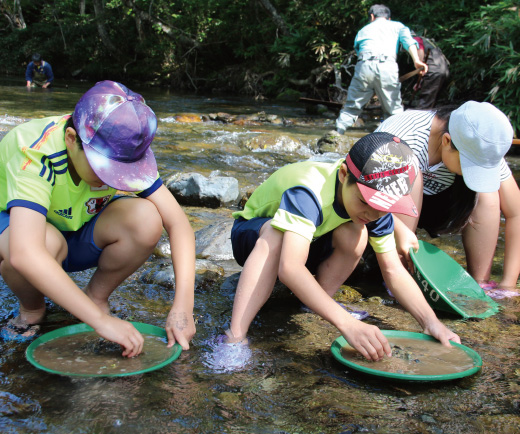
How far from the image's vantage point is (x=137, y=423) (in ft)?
4.35

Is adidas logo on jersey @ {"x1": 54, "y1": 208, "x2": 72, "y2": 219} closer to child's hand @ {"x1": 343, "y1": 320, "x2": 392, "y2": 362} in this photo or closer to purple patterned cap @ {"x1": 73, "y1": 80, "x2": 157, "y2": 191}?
purple patterned cap @ {"x1": 73, "y1": 80, "x2": 157, "y2": 191}

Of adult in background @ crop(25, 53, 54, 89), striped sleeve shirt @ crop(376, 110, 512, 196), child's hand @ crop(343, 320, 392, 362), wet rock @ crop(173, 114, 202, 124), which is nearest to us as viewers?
child's hand @ crop(343, 320, 392, 362)

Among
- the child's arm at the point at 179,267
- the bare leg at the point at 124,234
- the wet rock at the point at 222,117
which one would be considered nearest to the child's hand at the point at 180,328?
the child's arm at the point at 179,267

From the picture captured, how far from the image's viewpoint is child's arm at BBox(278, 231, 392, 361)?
5.37 ft

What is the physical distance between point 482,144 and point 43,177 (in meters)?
1.61

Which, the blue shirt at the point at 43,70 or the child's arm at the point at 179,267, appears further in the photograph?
the blue shirt at the point at 43,70

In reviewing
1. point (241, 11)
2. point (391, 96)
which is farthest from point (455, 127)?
point (241, 11)

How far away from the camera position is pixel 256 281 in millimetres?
1841

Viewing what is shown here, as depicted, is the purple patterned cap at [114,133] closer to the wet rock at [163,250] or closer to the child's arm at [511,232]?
the wet rock at [163,250]

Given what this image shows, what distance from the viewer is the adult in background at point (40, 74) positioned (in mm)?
12234

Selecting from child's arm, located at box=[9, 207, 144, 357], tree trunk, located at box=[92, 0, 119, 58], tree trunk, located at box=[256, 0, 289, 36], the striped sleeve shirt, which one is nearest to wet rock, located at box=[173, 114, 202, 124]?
tree trunk, located at box=[256, 0, 289, 36]

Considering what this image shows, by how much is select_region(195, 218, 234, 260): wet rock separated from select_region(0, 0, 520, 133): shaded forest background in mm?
4841

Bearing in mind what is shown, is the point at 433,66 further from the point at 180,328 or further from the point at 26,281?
the point at 26,281

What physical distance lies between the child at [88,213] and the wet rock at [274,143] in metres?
4.30
